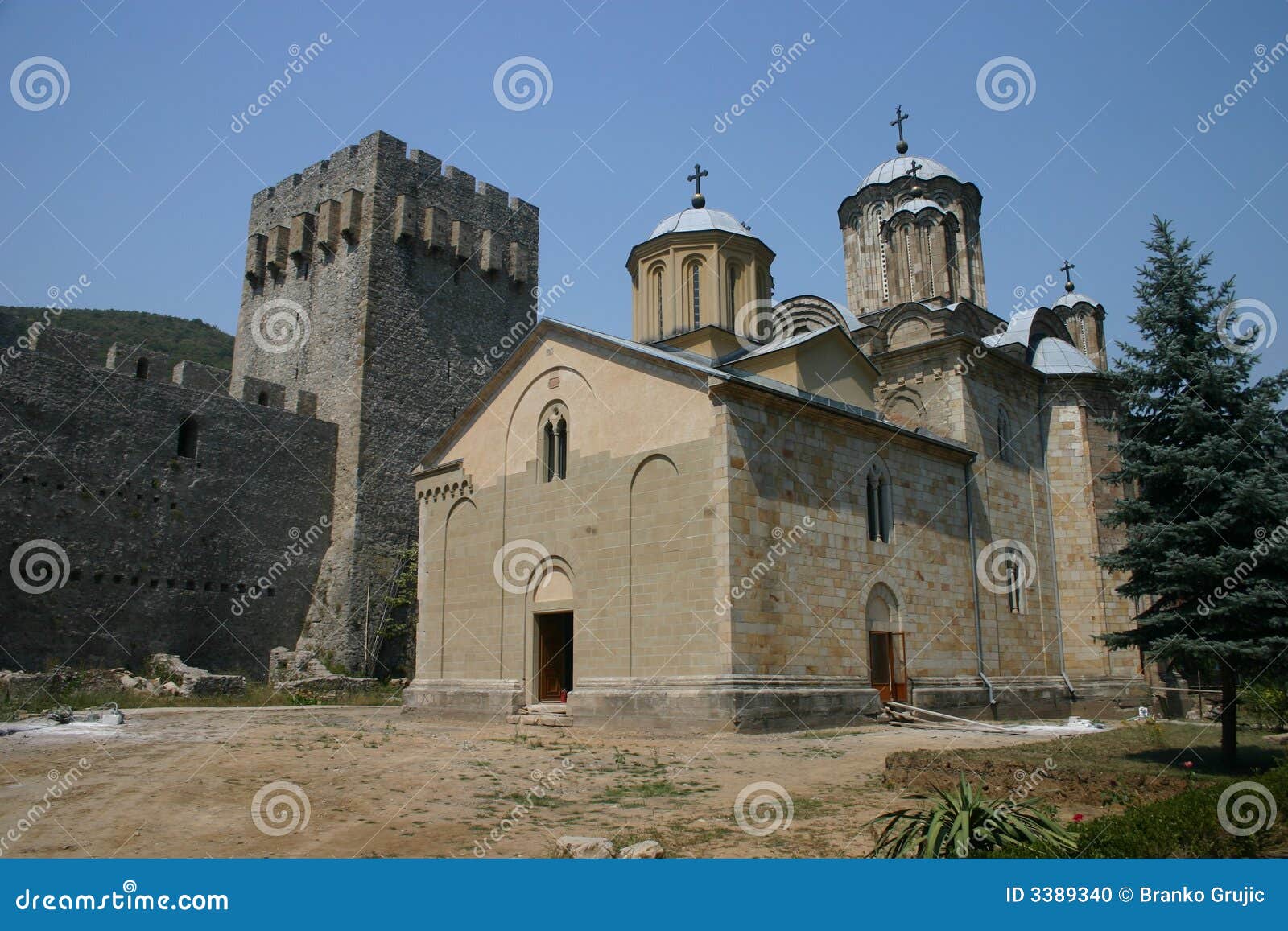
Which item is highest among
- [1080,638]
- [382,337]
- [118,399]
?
[382,337]

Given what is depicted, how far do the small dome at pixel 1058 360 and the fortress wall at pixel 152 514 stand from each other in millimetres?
22042

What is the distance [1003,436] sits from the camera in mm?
23609

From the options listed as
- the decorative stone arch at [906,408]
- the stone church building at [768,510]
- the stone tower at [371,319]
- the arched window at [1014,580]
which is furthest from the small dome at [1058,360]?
the stone tower at [371,319]

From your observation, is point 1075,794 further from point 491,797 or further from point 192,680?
point 192,680

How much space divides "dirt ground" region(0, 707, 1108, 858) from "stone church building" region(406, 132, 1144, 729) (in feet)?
6.17

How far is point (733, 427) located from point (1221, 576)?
7351mm

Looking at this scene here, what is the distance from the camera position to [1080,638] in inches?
908

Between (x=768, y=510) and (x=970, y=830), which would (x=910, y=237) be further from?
(x=970, y=830)

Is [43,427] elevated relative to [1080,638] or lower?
elevated

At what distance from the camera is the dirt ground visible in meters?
7.09

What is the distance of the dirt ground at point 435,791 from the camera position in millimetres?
7090

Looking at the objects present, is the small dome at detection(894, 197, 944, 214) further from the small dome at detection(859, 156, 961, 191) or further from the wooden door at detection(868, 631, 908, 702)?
the wooden door at detection(868, 631, 908, 702)

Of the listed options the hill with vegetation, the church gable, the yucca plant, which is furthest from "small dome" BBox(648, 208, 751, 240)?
the hill with vegetation

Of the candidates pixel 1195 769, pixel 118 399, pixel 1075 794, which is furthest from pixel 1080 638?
pixel 118 399
